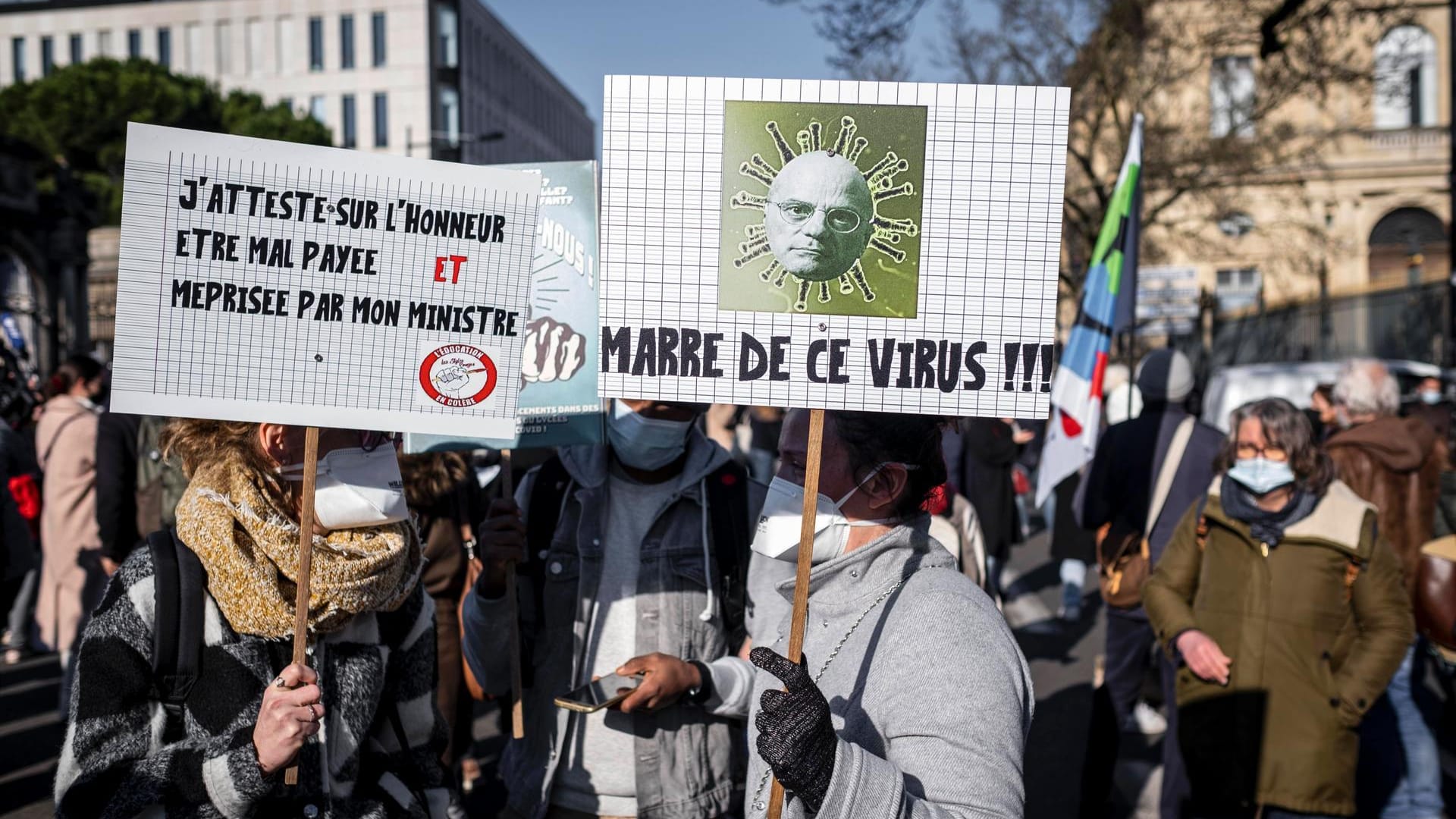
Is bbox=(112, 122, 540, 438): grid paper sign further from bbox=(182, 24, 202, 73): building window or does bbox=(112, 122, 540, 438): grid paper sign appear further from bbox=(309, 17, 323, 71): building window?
bbox=(182, 24, 202, 73): building window

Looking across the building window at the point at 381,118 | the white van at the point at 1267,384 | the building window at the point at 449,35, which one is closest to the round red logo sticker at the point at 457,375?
the white van at the point at 1267,384

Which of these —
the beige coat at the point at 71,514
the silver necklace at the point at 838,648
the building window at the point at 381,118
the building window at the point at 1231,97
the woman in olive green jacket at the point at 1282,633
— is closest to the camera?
the silver necklace at the point at 838,648

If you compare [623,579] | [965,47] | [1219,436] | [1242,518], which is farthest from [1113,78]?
[623,579]

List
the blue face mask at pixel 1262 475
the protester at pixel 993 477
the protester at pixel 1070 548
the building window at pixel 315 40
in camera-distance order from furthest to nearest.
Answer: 1. the building window at pixel 315 40
2. the protester at pixel 1070 548
3. the protester at pixel 993 477
4. the blue face mask at pixel 1262 475

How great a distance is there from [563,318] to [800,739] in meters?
1.72

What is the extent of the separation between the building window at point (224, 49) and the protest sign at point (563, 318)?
79.2 meters

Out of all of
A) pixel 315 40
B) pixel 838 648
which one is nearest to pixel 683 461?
pixel 838 648

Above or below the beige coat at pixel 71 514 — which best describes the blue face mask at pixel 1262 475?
above

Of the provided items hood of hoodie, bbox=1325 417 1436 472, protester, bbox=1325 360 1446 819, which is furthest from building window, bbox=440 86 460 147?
hood of hoodie, bbox=1325 417 1436 472

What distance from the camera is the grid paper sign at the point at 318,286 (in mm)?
2059

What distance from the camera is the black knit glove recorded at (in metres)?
1.71

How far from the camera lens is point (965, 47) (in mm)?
19938

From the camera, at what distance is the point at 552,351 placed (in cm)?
321

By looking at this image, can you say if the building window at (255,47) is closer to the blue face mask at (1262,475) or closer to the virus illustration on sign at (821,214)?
the blue face mask at (1262,475)
